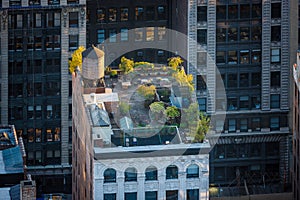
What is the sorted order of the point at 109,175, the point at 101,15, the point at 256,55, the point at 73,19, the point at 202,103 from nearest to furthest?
the point at 109,175, the point at 73,19, the point at 256,55, the point at 202,103, the point at 101,15

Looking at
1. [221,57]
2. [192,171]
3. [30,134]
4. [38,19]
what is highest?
[38,19]

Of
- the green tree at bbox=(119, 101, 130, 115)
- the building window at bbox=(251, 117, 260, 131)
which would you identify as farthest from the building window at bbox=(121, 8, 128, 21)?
the green tree at bbox=(119, 101, 130, 115)

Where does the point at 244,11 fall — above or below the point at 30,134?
above

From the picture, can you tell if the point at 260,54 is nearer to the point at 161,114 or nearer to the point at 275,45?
the point at 275,45

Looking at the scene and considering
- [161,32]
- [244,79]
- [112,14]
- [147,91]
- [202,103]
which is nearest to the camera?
[147,91]

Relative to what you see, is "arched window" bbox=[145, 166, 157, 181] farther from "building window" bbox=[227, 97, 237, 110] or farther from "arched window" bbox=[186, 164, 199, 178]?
"building window" bbox=[227, 97, 237, 110]

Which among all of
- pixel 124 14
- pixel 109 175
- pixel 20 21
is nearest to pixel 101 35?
pixel 124 14

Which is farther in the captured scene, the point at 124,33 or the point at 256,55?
the point at 124,33

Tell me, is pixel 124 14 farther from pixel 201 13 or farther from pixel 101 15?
pixel 201 13
